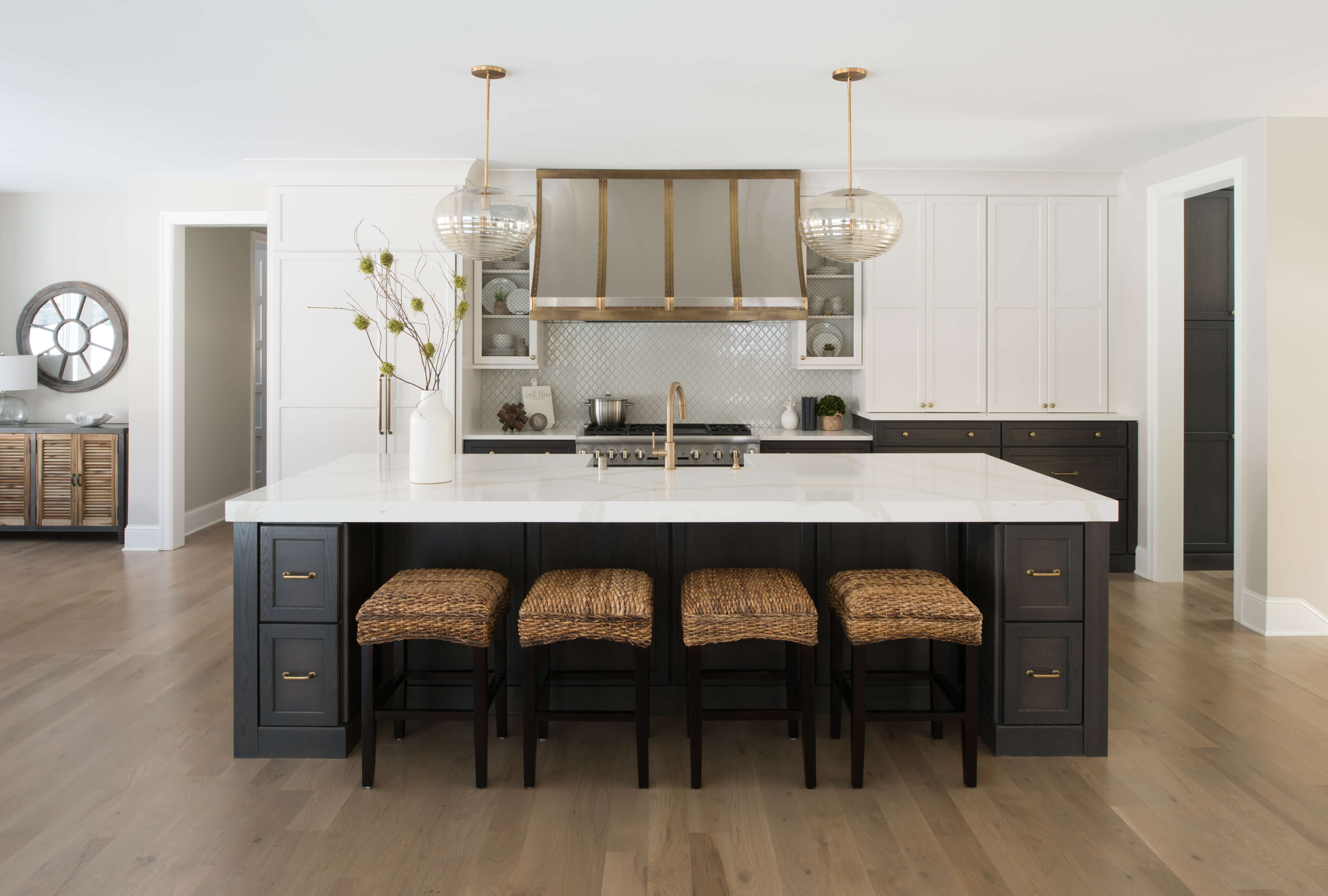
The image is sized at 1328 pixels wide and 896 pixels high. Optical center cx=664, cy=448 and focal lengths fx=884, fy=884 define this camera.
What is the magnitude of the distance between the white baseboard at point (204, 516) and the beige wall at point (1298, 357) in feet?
20.1

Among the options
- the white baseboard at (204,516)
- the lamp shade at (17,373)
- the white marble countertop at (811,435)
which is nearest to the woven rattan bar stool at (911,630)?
the white marble countertop at (811,435)

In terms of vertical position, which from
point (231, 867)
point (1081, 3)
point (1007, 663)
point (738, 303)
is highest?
point (1081, 3)

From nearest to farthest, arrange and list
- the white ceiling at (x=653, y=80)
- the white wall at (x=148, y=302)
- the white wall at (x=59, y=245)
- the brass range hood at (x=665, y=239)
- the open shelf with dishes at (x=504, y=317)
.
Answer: the white ceiling at (x=653, y=80)
the brass range hood at (x=665, y=239)
the open shelf with dishes at (x=504, y=317)
the white wall at (x=148, y=302)
the white wall at (x=59, y=245)

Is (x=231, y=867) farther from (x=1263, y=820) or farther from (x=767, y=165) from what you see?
(x=767, y=165)

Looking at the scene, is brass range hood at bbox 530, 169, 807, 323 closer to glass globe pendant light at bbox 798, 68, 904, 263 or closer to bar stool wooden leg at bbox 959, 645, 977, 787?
glass globe pendant light at bbox 798, 68, 904, 263

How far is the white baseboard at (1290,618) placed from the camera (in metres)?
4.07

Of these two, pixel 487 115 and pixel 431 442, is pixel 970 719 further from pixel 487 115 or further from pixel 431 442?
pixel 487 115

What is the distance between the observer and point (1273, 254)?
4.05 metres

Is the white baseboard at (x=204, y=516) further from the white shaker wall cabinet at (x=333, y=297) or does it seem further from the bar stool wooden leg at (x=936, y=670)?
the bar stool wooden leg at (x=936, y=670)

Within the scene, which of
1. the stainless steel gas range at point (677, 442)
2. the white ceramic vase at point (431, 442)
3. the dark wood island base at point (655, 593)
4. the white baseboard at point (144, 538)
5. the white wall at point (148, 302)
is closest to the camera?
the dark wood island base at point (655, 593)

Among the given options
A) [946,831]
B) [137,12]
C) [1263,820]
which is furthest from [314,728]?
[1263,820]

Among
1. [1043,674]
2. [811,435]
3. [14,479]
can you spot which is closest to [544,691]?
[1043,674]

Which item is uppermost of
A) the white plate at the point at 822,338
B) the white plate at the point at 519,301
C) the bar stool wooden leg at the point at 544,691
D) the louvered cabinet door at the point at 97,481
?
the white plate at the point at 519,301

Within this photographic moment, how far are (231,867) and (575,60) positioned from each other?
2.93 m
